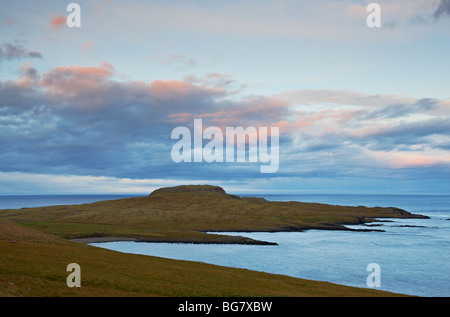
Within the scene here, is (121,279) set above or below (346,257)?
above

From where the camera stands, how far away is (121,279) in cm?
4209

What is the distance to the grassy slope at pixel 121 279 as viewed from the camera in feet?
121

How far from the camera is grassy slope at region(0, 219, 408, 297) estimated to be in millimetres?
36809

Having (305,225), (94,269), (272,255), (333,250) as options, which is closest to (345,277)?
(272,255)

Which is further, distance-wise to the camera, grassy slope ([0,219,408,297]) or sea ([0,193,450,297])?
sea ([0,193,450,297])

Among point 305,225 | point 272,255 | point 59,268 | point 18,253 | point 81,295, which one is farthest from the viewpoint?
point 305,225

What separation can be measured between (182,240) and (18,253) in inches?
3645

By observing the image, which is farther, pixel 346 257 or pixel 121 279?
pixel 346 257

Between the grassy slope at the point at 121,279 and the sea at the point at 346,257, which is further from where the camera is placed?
the sea at the point at 346,257

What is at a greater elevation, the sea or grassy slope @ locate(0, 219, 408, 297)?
grassy slope @ locate(0, 219, 408, 297)

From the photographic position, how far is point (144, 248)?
120 metres

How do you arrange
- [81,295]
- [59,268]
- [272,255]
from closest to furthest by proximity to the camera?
[81,295] < [59,268] < [272,255]

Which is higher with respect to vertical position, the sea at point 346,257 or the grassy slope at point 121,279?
the grassy slope at point 121,279
